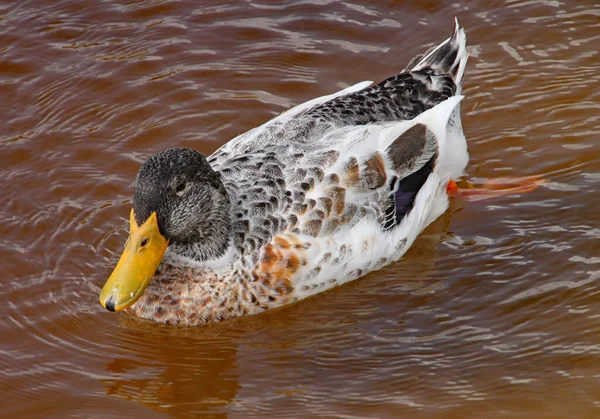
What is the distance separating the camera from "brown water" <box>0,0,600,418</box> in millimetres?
7023

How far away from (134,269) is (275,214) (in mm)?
1242

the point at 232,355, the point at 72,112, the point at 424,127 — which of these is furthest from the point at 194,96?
the point at 232,355

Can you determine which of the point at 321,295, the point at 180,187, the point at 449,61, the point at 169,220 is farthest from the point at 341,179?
the point at 449,61

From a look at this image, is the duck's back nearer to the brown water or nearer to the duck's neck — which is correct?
the duck's neck

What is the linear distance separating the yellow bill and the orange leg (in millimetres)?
3130

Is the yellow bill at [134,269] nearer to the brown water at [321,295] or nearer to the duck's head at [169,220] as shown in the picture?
the duck's head at [169,220]

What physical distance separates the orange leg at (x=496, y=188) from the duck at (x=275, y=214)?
614 millimetres

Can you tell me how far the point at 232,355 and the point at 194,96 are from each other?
3.69m

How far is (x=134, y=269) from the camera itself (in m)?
7.05

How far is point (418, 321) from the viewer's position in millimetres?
7672

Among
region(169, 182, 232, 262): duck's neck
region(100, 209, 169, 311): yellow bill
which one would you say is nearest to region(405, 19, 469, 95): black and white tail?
region(169, 182, 232, 262): duck's neck

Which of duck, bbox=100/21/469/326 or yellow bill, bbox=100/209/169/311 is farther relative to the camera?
duck, bbox=100/21/469/326

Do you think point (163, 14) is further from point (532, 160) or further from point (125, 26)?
point (532, 160)

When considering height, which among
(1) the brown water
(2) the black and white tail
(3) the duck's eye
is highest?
(2) the black and white tail
